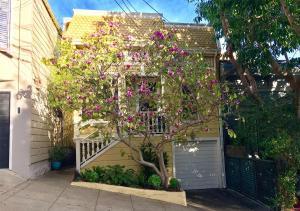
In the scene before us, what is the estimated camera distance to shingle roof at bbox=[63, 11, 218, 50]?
574 inches

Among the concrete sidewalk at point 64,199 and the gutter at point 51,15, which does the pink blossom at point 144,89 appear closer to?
the concrete sidewalk at point 64,199

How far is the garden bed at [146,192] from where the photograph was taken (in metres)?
10.3

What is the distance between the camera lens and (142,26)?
49.7 feet

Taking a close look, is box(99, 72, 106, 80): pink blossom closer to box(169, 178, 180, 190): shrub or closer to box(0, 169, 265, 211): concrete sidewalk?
box(0, 169, 265, 211): concrete sidewalk

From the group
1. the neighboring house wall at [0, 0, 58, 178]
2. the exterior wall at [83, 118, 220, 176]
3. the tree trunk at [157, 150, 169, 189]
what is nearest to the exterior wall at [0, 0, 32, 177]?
the neighboring house wall at [0, 0, 58, 178]

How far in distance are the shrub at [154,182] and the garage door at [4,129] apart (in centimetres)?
443

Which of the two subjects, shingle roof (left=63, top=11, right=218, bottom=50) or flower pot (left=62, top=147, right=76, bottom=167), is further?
shingle roof (left=63, top=11, right=218, bottom=50)

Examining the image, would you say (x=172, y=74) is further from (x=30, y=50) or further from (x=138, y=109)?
(x=30, y=50)

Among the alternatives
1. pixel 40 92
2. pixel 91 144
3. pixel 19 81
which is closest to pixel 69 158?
pixel 91 144

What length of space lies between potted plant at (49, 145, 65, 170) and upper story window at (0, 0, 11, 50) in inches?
179

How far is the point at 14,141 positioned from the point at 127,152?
4.40 metres

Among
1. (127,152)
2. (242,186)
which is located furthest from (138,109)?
(242,186)

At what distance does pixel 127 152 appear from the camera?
1326 cm

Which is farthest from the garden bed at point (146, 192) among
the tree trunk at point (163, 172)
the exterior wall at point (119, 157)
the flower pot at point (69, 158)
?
the flower pot at point (69, 158)
